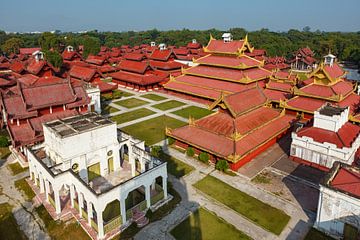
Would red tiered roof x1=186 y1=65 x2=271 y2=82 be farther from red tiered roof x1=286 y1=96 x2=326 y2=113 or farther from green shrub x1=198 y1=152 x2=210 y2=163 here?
green shrub x1=198 y1=152 x2=210 y2=163

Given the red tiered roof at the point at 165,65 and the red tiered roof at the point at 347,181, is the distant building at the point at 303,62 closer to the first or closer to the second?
the red tiered roof at the point at 165,65

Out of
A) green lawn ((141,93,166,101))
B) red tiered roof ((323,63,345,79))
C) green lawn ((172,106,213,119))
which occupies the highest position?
red tiered roof ((323,63,345,79))

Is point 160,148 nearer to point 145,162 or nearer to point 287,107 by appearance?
point 145,162

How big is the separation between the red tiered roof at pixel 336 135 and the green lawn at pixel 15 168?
23657 millimetres

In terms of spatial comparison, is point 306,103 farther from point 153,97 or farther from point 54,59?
point 54,59

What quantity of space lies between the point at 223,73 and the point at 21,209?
100 feet

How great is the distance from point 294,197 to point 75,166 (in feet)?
51.3

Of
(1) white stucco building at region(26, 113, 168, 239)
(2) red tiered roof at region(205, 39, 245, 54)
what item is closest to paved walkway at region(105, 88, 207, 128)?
(2) red tiered roof at region(205, 39, 245, 54)

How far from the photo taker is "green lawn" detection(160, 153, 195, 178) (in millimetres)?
22656

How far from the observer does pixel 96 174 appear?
21.7 metres

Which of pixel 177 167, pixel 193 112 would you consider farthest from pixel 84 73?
pixel 177 167

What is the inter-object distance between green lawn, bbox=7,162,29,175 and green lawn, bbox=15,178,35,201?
1.54 m

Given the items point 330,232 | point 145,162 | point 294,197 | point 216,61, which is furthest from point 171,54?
point 330,232

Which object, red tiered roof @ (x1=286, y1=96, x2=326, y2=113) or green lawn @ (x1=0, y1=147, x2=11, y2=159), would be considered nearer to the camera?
green lawn @ (x1=0, y1=147, x2=11, y2=159)
